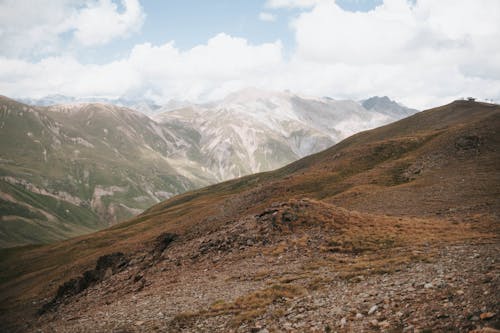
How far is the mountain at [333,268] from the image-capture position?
15867 mm

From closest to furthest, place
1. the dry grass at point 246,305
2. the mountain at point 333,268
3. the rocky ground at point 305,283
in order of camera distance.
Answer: the rocky ground at point 305,283 → the mountain at point 333,268 → the dry grass at point 246,305

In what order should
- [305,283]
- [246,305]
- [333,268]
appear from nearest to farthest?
[246,305] < [305,283] < [333,268]

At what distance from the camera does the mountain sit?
15867mm

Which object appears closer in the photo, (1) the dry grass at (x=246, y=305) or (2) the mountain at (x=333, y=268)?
(2) the mountain at (x=333, y=268)

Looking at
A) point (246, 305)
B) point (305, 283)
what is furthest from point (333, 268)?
point (246, 305)

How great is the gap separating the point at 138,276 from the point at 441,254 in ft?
99.6

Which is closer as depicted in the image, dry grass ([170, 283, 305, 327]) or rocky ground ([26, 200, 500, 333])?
rocky ground ([26, 200, 500, 333])

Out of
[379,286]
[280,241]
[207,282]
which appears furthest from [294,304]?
[280,241]

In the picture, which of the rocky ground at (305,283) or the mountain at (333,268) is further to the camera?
the mountain at (333,268)

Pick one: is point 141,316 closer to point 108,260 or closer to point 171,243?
point 171,243

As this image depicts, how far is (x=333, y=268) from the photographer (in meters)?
24.4

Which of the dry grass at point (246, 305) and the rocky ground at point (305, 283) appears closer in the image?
the rocky ground at point (305, 283)

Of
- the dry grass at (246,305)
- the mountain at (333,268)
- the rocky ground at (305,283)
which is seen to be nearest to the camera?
the rocky ground at (305,283)

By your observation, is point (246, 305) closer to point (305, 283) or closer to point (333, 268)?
point (305, 283)
